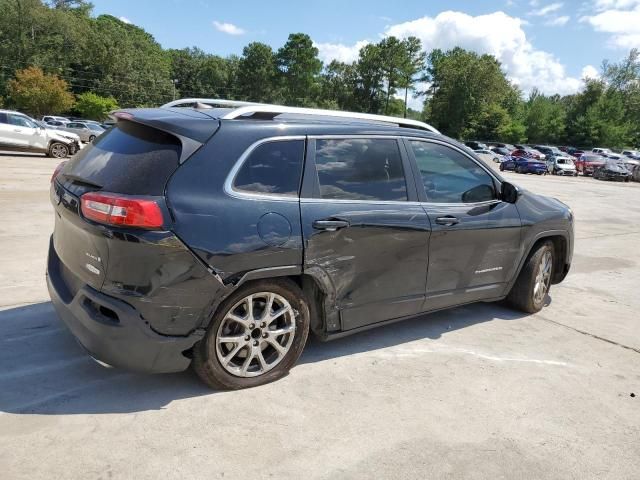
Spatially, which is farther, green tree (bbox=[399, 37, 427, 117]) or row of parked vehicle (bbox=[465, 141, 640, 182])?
green tree (bbox=[399, 37, 427, 117])

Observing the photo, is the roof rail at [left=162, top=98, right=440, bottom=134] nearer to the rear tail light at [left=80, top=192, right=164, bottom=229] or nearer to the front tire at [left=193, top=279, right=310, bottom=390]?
the rear tail light at [left=80, top=192, right=164, bottom=229]

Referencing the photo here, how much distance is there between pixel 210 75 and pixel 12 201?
105964mm

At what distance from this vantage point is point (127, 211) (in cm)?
275

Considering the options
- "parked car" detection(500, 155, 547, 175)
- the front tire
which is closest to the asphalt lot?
the front tire

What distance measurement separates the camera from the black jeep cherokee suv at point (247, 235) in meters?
2.84

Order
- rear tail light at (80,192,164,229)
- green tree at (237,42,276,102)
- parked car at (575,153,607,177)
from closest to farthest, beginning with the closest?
rear tail light at (80,192,164,229), parked car at (575,153,607,177), green tree at (237,42,276,102)

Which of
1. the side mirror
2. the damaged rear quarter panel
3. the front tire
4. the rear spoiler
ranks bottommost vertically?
the front tire

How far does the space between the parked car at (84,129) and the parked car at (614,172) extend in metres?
34.6

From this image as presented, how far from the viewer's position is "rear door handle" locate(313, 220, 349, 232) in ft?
10.8

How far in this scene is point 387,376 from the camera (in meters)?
3.64

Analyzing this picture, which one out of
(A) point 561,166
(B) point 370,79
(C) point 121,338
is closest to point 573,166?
(A) point 561,166

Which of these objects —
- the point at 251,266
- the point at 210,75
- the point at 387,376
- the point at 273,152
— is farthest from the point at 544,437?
the point at 210,75

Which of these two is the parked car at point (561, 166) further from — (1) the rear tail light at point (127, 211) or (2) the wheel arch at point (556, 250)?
(1) the rear tail light at point (127, 211)

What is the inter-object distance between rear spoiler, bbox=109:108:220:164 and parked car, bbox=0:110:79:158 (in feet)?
62.2
